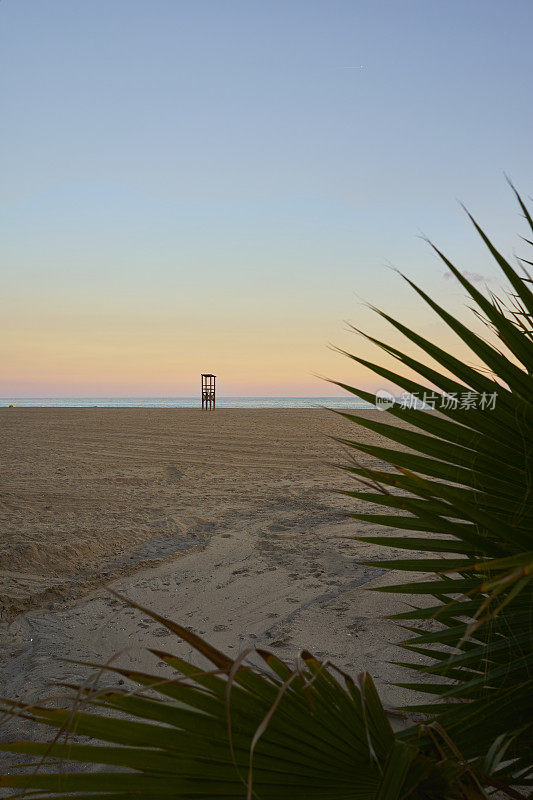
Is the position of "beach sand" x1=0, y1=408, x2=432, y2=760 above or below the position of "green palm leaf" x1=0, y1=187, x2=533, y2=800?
below

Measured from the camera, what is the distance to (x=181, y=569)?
165 inches

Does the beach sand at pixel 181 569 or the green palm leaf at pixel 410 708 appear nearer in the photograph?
the green palm leaf at pixel 410 708

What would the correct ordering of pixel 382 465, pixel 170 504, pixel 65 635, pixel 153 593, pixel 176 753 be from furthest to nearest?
pixel 382 465 → pixel 170 504 → pixel 153 593 → pixel 65 635 → pixel 176 753

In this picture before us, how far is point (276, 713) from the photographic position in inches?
30.4

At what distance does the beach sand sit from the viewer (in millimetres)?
2922

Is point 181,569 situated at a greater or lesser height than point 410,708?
lesser

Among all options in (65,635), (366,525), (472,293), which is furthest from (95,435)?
(472,293)

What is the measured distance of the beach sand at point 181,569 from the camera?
292 cm

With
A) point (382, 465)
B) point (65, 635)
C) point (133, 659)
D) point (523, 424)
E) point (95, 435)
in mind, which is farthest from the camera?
point (95, 435)

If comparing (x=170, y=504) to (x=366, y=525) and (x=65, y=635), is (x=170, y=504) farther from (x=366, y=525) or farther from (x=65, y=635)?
(x=65, y=635)

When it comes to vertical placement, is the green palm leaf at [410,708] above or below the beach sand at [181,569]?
above

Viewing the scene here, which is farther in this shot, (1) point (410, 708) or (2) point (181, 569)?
(2) point (181, 569)

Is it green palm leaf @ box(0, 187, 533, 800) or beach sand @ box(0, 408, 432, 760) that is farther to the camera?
beach sand @ box(0, 408, 432, 760)

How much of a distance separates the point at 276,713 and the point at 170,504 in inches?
225
